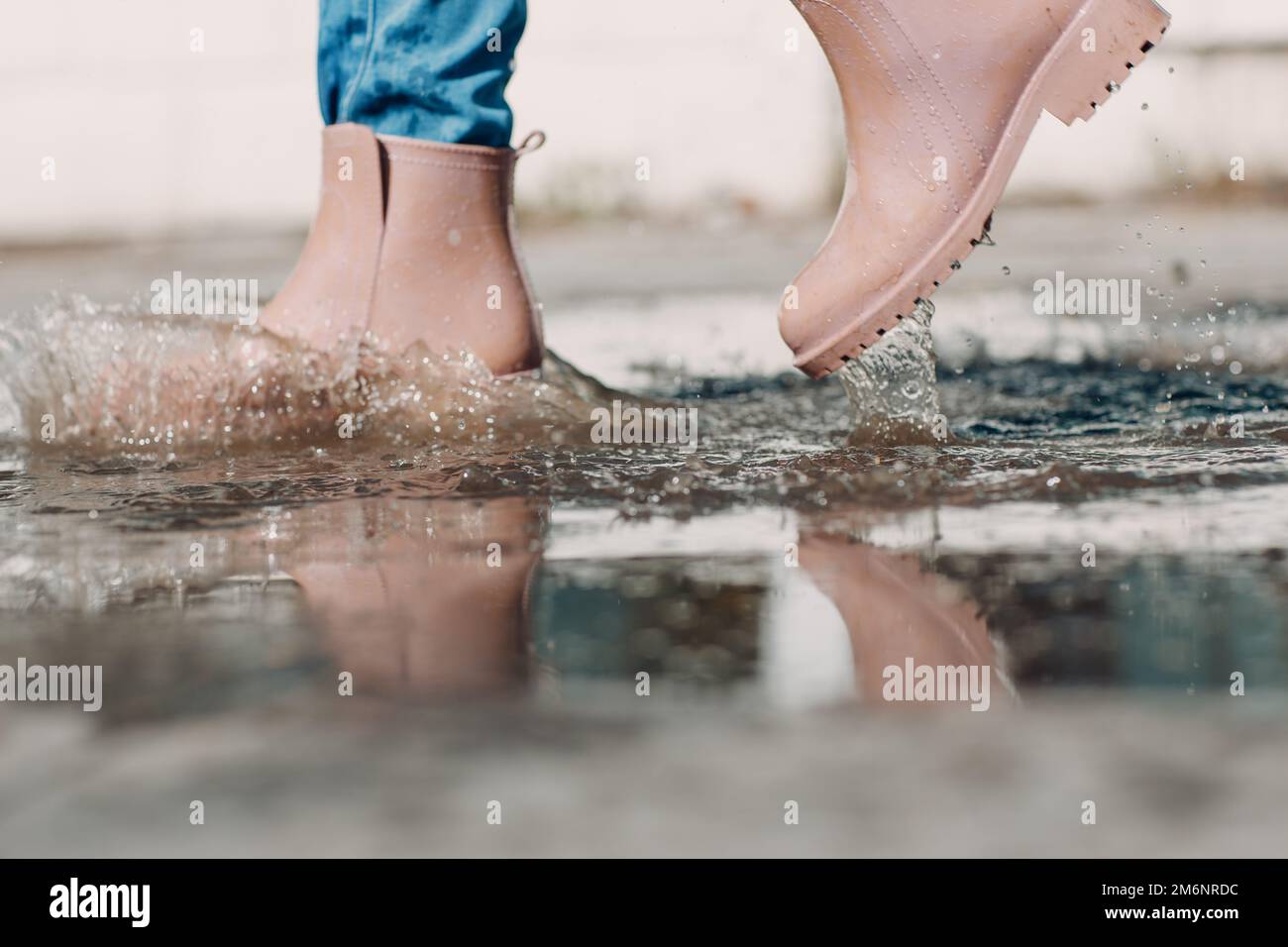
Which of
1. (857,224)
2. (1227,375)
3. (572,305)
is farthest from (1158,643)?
(572,305)

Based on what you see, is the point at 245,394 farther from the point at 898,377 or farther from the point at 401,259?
the point at 898,377

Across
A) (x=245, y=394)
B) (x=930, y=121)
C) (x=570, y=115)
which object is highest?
(x=570, y=115)

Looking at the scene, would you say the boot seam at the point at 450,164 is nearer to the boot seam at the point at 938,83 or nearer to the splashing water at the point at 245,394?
the splashing water at the point at 245,394

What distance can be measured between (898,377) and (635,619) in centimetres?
95

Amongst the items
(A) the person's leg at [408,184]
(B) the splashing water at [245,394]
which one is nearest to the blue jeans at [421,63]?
(A) the person's leg at [408,184]

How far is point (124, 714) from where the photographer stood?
835mm

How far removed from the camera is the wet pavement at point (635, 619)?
696 millimetres

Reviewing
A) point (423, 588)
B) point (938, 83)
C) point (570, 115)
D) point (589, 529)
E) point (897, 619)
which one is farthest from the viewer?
point (570, 115)

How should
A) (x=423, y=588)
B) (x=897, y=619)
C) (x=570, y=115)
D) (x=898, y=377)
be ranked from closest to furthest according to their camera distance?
Result: (x=897, y=619) → (x=423, y=588) → (x=898, y=377) → (x=570, y=115)

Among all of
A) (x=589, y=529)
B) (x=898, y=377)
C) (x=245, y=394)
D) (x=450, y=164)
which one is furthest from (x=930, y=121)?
(x=245, y=394)

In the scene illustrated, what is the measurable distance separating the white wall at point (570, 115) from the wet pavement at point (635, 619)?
482 cm

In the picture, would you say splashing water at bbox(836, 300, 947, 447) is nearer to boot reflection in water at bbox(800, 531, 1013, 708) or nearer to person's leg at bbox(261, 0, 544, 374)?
person's leg at bbox(261, 0, 544, 374)

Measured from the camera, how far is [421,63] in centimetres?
189

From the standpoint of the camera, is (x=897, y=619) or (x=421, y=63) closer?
(x=897, y=619)
